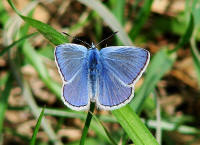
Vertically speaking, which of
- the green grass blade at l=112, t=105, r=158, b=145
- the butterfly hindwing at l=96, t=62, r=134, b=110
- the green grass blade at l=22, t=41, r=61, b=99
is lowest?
the green grass blade at l=22, t=41, r=61, b=99

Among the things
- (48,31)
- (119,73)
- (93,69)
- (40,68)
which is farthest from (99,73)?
(40,68)

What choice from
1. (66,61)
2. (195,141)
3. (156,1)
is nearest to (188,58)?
(156,1)

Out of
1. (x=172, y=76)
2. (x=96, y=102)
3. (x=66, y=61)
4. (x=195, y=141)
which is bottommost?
(x=195, y=141)

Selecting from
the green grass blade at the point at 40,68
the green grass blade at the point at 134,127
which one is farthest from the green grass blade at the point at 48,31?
the green grass blade at the point at 40,68

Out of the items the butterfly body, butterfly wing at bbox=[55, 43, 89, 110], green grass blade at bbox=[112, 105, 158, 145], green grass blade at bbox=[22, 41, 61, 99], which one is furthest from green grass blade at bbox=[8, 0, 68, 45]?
green grass blade at bbox=[22, 41, 61, 99]

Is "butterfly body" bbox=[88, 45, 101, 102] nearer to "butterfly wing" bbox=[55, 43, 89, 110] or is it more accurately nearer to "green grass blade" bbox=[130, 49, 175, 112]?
"butterfly wing" bbox=[55, 43, 89, 110]

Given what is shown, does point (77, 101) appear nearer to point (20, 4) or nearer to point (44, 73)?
point (44, 73)

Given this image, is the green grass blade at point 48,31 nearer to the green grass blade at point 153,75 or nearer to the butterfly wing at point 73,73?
the butterfly wing at point 73,73
